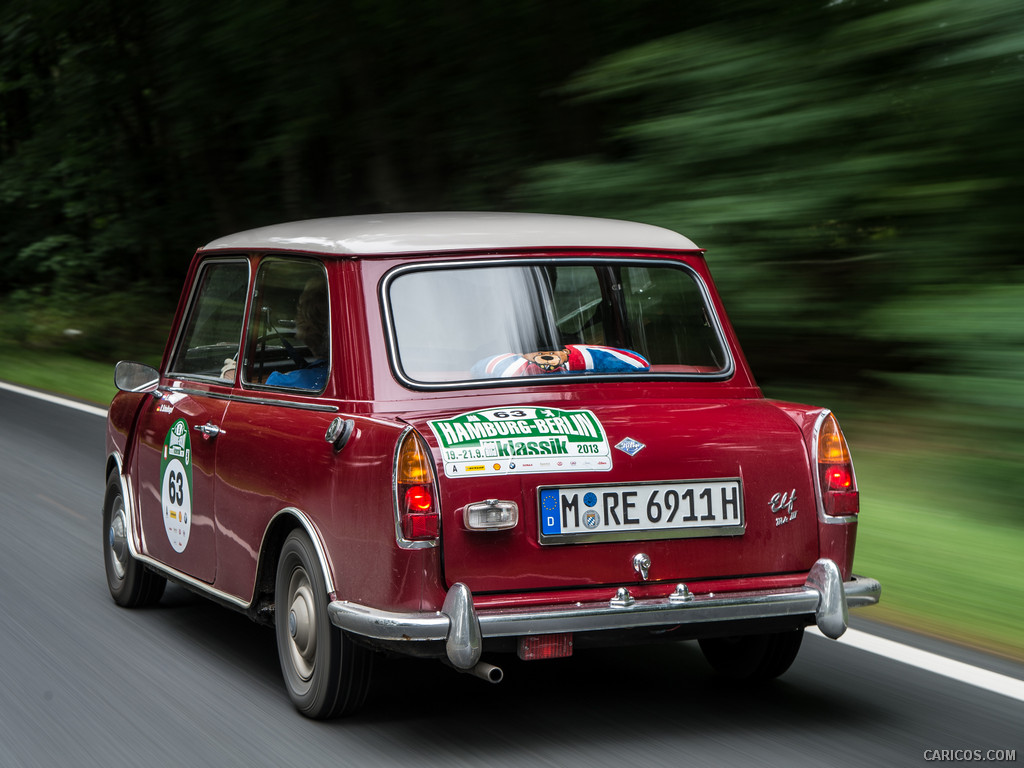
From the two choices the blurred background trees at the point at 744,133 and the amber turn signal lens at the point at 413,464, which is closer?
the amber turn signal lens at the point at 413,464

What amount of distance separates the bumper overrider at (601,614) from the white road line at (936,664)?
64cm

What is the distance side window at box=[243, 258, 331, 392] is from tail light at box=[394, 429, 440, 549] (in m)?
0.74

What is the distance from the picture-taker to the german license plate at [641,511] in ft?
13.6

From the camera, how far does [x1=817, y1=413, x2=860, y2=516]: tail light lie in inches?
175

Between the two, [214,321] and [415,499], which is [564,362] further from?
[214,321]

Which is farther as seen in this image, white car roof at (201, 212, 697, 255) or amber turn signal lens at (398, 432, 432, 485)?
white car roof at (201, 212, 697, 255)

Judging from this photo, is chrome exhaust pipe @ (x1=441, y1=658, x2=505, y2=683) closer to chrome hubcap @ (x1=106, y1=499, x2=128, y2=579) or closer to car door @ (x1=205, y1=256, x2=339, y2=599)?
car door @ (x1=205, y1=256, x2=339, y2=599)

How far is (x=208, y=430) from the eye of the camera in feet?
17.5

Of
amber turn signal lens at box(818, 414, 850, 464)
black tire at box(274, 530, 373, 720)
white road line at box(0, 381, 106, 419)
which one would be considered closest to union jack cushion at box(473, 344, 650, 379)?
amber turn signal lens at box(818, 414, 850, 464)

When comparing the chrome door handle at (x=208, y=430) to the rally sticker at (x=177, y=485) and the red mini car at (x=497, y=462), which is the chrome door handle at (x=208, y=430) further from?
the rally sticker at (x=177, y=485)

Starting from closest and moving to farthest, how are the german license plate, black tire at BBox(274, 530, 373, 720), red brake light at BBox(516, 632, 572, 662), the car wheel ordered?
red brake light at BBox(516, 632, 572, 662) → the german license plate → black tire at BBox(274, 530, 373, 720) → the car wheel

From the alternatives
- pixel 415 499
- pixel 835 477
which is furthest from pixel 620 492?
pixel 835 477

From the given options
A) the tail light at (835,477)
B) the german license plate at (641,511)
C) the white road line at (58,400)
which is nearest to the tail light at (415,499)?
the german license plate at (641,511)

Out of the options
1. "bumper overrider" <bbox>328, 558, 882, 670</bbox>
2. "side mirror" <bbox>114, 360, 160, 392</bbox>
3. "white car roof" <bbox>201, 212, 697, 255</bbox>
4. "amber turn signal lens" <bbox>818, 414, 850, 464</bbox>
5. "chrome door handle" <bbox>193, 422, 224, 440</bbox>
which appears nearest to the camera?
"bumper overrider" <bbox>328, 558, 882, 670</bbox>
